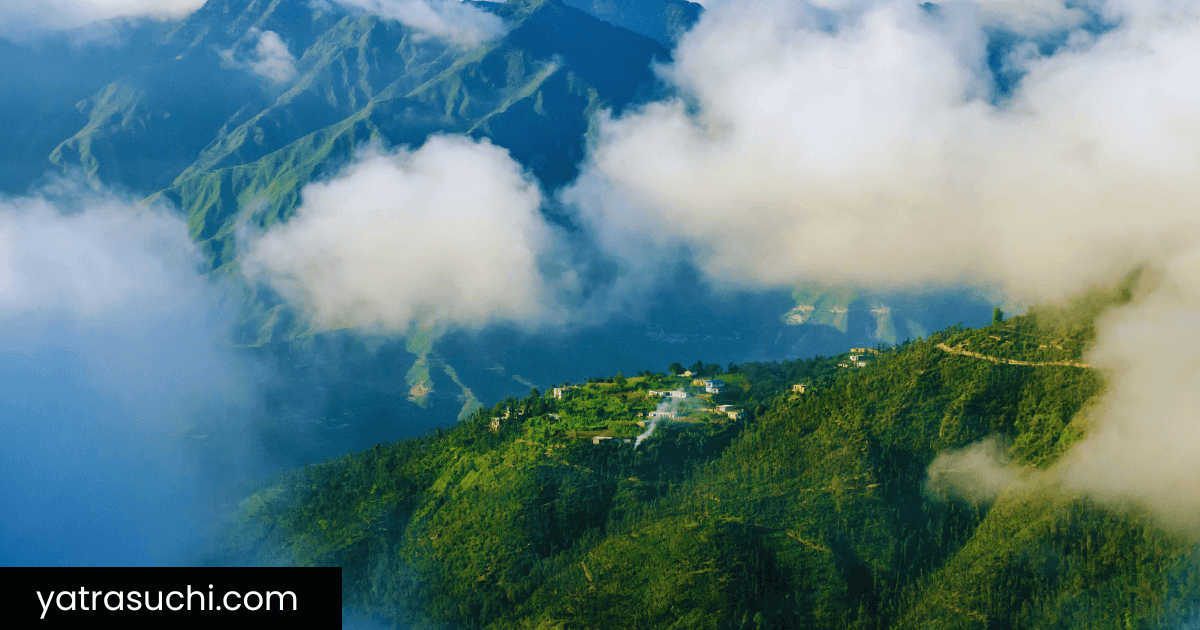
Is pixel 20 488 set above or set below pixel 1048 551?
above

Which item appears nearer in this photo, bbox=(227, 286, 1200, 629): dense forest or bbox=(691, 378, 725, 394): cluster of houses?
bbox=(227, 286, 1200, 629): dense forest

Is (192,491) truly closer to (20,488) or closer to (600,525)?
(20,488)

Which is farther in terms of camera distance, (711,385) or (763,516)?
(711,385)

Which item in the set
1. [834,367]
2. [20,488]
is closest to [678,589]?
[834,367]

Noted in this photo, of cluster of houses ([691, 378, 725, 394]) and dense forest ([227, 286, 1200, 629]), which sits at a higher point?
cluster of houses ([691, 378, 725, 394])

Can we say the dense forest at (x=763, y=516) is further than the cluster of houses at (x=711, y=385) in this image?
No

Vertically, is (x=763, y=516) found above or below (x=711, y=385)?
below

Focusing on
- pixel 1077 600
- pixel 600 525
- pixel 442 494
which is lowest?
pixel 1077 600

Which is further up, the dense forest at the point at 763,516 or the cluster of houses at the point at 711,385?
the cluster of houses at the point at 711,385
